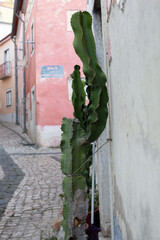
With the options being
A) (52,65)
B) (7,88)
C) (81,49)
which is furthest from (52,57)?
(7,88)

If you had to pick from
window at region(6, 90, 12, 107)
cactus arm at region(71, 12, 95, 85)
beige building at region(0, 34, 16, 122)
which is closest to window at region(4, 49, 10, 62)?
beige building at region(0, 34, 16, 122)

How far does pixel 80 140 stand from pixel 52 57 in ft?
36.9

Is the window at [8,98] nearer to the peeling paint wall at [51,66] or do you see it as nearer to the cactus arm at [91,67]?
the peeling paint wall at [51,66]

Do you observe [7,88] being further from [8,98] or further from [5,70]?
[5,70]

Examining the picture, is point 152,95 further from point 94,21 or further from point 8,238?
point 94,21

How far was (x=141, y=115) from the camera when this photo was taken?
152 cm

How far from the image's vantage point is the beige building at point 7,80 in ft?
84.2

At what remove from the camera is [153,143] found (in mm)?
1325

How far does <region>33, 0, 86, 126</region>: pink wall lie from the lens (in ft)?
45.5

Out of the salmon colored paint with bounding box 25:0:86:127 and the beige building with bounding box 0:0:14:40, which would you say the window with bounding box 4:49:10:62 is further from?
the salmon colored paint with bounding box 25:0:86:127

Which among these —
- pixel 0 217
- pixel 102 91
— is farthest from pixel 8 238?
pixel 102 91

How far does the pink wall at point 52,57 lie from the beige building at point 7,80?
11379 mm

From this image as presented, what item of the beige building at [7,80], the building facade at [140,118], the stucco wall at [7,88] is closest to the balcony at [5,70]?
the beige building at [7,80]

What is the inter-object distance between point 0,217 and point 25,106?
15287 mm
